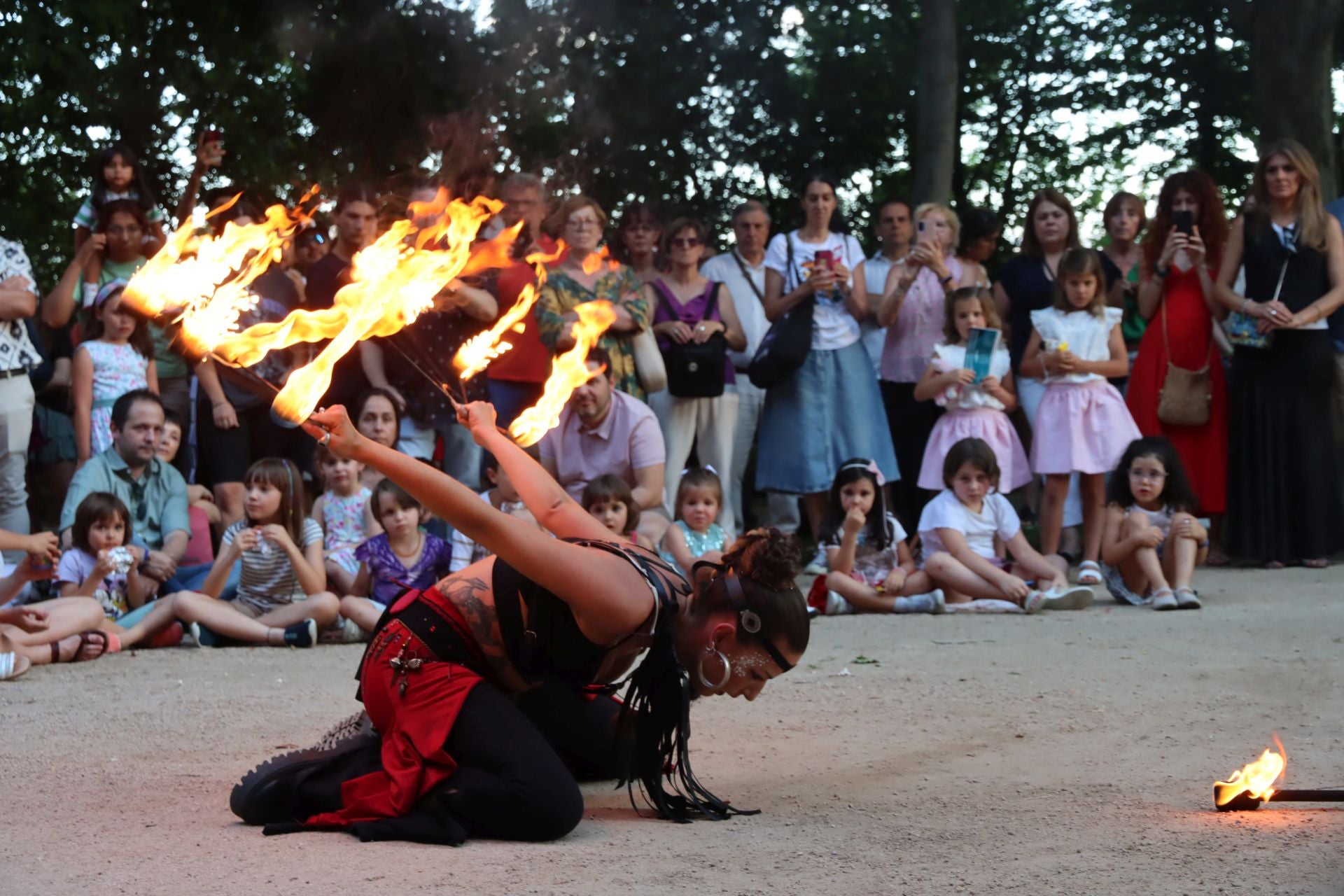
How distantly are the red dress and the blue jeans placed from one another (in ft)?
15.2

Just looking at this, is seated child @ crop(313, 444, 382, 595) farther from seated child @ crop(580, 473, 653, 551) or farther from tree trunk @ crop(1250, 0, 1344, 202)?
tree trunk @ crop(1250, 0, 1344, 202)

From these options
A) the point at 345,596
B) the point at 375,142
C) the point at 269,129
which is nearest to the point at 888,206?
the point at 345,596

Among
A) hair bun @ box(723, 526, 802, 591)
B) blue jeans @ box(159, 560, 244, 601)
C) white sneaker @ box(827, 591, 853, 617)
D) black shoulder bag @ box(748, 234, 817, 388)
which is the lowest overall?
white sneaker @ box(827, 591, 853, 617)

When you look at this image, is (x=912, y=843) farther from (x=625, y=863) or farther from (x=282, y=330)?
(x=282, y=330)

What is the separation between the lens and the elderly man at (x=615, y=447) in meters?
7.21

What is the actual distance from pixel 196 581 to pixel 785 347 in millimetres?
3032

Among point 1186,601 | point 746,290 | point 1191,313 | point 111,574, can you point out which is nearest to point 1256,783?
point 1186,601

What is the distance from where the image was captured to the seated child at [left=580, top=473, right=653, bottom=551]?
21.8 ft

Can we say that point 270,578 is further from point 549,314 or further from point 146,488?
point 549,314

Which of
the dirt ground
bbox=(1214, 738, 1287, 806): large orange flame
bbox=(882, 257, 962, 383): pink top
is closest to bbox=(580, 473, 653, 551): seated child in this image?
the dirt ground

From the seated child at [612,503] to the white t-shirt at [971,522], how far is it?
143 cm

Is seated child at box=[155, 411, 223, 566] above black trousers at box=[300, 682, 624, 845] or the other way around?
above

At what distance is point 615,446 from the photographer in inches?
287

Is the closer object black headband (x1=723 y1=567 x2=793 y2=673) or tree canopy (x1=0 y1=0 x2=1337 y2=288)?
black headband (x1=723 y1=567 x2=793 y2=673)
